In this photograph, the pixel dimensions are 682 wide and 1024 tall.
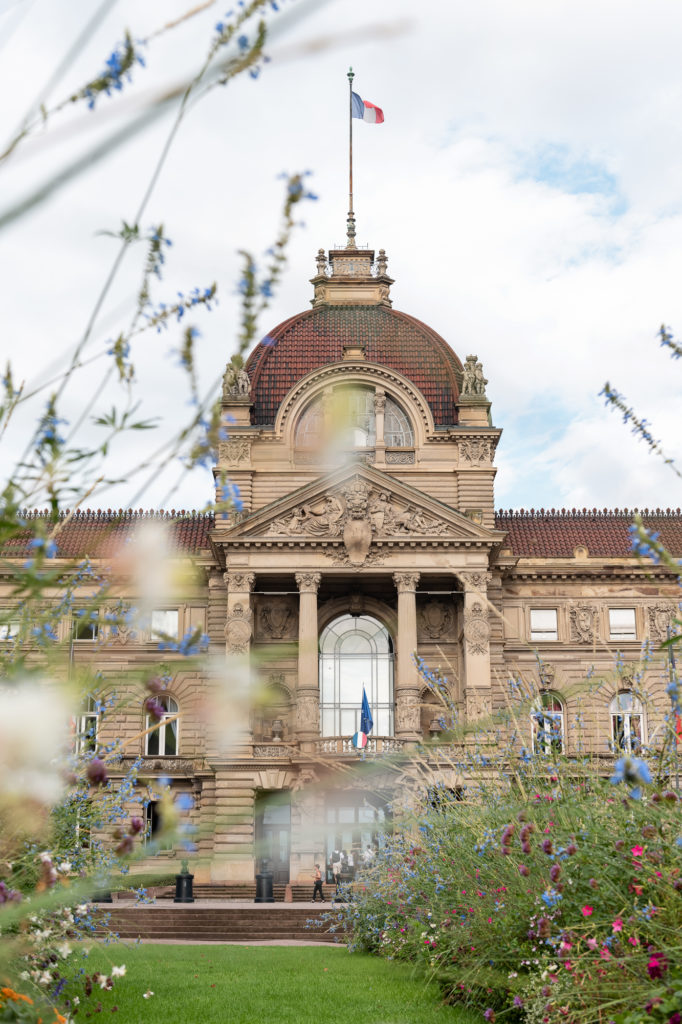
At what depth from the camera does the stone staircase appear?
2781 centimetres

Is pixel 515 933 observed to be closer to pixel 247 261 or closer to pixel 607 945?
pixel 607 945

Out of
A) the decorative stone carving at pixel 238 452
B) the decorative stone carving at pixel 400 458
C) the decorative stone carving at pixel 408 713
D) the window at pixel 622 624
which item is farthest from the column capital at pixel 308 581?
the window at pixel 622 624

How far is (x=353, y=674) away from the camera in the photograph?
4362 cm

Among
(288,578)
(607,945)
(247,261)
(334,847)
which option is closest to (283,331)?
(288,578)

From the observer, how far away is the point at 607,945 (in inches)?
295

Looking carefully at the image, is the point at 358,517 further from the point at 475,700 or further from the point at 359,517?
the point at 475,700

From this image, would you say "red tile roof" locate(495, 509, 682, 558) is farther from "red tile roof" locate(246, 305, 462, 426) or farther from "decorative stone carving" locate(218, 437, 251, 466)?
"decorative stone carving" locate(218, 437, 251, 466)

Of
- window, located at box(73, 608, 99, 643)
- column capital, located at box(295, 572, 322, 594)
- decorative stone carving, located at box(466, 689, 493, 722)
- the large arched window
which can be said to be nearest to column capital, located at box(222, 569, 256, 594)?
column capital, located at box(295, 572, 322, 594)

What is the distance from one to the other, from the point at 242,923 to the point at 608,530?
82.0ft

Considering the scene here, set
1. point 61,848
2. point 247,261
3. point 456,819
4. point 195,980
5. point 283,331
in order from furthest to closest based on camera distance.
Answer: point 283,331
point 195,980
point 456,819
point 61,848
point 247,261

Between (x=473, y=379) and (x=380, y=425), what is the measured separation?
4.19 meters

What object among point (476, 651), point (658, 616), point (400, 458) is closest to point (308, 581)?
point (476, 651)

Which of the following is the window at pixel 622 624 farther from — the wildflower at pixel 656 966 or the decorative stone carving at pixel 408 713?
the wildflower at pixel 656 966

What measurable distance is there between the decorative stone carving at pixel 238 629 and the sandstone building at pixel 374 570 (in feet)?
0.26
